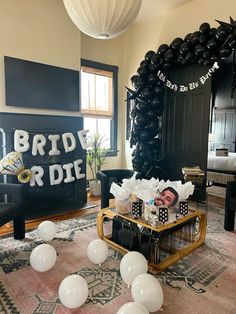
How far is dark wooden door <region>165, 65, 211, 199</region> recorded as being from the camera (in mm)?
3980

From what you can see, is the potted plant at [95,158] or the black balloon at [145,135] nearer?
the black balloon at [145,135]

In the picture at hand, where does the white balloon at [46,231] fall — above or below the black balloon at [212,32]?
below

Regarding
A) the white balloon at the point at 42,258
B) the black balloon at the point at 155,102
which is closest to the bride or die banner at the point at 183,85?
the black balloon at the point at 155,102

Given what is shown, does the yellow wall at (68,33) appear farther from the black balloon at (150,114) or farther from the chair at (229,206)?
the chair at (229,206)

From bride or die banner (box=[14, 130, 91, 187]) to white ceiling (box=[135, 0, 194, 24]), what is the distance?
240 cm

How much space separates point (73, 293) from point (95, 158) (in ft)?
10.6

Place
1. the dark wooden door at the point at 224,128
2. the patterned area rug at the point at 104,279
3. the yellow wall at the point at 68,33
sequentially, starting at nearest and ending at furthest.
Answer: the patterned area rug at the point at 104,279 < the yellow wall at the point at 68,33 < the dark wooden door at the point at 224,128

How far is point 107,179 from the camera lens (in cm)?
337

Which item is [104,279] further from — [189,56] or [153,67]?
[153,67]

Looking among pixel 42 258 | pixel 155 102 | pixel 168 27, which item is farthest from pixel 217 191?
pixel 42 258

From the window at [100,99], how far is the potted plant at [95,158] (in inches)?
11.6

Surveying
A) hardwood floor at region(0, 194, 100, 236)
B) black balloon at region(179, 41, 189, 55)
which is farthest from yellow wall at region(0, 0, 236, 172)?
hardwood floor at region(0, 194, 100, 236)

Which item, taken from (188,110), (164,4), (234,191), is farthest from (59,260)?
(164,4)

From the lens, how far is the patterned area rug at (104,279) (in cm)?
170
